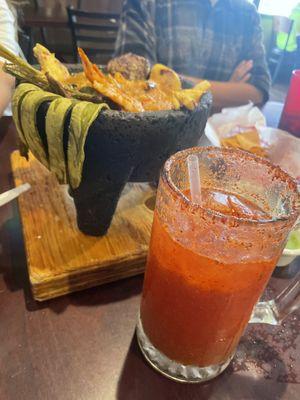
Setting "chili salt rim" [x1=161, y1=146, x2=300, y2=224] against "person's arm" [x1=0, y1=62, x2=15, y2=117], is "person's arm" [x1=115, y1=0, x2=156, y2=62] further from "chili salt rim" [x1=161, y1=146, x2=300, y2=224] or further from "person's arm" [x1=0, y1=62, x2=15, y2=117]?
"chili salt rim" [x1=161, y1=146, x2=300, y2=224]

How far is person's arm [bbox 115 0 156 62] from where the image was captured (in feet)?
5.74

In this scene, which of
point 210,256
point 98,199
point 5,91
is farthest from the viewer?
point 5,91

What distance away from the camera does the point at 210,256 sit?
400mm

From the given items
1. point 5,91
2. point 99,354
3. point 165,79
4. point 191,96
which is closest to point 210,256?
point 99,354

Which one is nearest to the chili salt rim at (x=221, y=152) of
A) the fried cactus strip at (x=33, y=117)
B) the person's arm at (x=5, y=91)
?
the fried cactus strip at (x=33, y=117)

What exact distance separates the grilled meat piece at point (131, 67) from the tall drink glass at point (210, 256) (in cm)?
35

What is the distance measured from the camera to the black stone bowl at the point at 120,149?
53 centimetres

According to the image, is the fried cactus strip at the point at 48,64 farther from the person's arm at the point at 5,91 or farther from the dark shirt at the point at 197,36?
the dark shirt at the point at 197,36

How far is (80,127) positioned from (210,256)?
0.27 metres

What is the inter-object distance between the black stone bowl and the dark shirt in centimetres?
132

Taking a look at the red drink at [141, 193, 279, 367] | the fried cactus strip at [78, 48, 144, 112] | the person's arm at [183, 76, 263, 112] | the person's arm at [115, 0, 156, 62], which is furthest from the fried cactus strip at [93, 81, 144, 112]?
the person's arm at [115, 0, 156, 62]

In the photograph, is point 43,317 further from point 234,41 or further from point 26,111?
point 234,41

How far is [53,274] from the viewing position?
22.0 inches

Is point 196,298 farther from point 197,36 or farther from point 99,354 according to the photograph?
point 197,36
